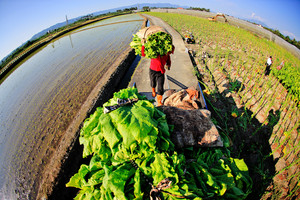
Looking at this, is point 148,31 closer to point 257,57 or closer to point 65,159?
point 65,159

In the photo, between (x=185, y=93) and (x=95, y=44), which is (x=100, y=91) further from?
(x=95, y=44)

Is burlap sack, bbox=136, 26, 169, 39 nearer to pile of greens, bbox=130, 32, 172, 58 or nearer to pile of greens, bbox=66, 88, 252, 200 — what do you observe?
pile of greens, bbox=130, 32, 172, 58

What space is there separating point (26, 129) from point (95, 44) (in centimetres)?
955

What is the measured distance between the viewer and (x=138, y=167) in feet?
4.94

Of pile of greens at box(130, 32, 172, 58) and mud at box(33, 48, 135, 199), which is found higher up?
pile of greens at box(130, 32, 172, 58)

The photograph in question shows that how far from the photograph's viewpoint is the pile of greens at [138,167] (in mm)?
1350

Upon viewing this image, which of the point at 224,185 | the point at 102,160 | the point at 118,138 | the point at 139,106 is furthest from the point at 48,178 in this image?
the point at 224,185

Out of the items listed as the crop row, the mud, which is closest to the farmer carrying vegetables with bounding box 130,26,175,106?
the mud

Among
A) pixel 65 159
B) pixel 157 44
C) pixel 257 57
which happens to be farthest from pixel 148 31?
pixel 257 57

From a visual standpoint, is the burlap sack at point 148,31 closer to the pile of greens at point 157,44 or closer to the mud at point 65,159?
the pile of greens at point 157,44

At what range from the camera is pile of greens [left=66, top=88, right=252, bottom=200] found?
53.1 inches

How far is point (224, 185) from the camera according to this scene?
1540 mm

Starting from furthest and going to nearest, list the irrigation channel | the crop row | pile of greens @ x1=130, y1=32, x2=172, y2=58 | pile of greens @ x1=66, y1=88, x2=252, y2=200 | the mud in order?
the crop row, the irrigation channel, pile of greens @ x1=130, y1=32, x2=172, y2=58, the mud, pile of greens @ x1=66, y1=88, x2=252, y2=200

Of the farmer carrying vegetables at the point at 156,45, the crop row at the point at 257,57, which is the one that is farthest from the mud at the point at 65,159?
the crop row at the point at 257,57
